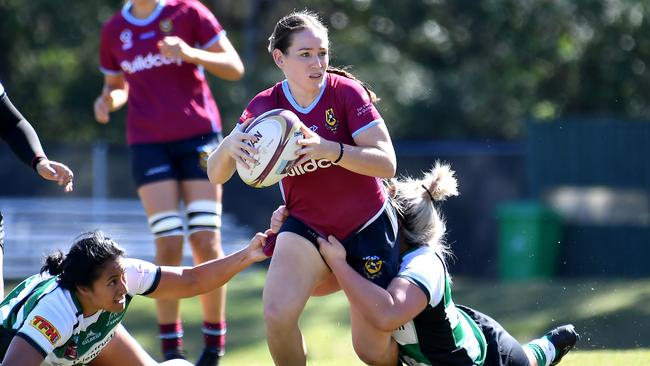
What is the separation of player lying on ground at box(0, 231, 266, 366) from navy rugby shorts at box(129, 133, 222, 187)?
121 centimetres

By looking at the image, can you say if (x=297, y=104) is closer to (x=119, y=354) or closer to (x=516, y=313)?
(x=119, y=354)

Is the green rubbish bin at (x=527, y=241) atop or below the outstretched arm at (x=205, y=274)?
atop

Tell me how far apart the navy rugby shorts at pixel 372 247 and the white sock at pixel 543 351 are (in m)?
0.92

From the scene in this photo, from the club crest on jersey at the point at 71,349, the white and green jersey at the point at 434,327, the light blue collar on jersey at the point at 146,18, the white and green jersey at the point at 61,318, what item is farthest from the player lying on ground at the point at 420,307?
the light blue collar on jersey at the point at 146,18

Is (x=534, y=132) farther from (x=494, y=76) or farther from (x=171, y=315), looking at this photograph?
(x=171, y=315)

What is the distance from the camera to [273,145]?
4.28 metres

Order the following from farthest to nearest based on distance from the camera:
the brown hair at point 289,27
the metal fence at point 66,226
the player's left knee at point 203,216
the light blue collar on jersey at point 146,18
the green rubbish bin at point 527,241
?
the green rubbish bin at point 527,241 → the metal fence at point 66,226 → the light blue collar on jersey at point 146,18 → the player's left knee at point 203,216 → the brown hair at point 289,27

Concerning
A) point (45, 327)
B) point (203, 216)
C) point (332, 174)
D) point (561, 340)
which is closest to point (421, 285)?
point (332, 174)

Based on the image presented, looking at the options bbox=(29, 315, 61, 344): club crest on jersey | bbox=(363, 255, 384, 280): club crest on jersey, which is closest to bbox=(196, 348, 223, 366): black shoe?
bbox=(363, 255, 384, 280): club crest on jersey

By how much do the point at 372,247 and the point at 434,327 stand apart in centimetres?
43

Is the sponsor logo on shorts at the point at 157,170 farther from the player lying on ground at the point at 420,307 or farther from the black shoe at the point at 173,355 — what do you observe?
the player lying on ground at the point at 420,307

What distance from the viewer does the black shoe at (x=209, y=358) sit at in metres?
5.55

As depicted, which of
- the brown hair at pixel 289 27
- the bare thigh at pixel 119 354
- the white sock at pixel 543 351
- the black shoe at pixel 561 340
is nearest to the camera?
the brown hair at pixel 289 27

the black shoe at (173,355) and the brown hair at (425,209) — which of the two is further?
the black shoe at (173,355)
